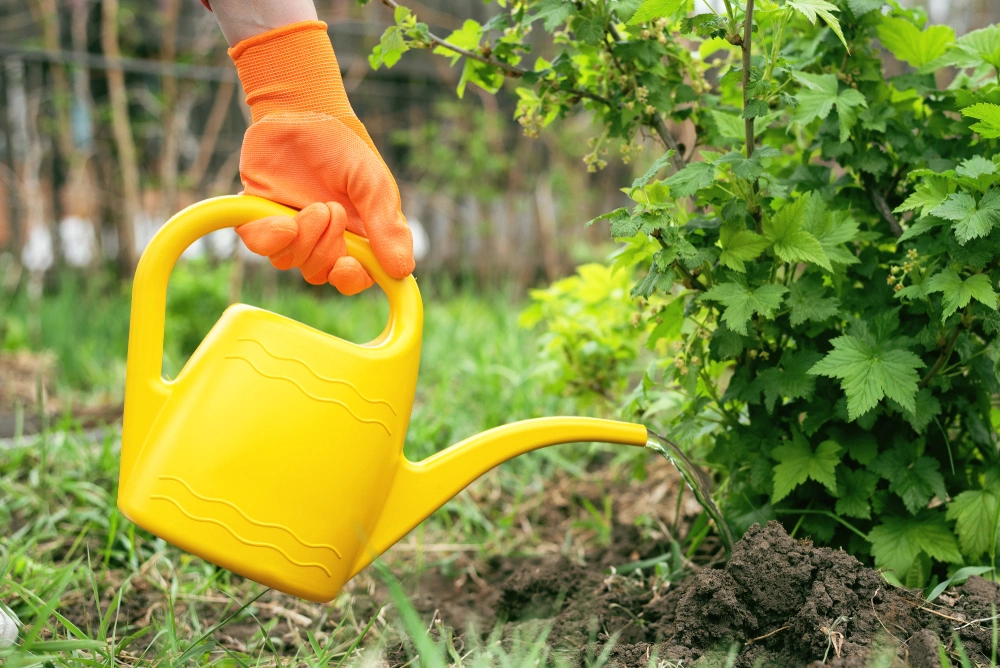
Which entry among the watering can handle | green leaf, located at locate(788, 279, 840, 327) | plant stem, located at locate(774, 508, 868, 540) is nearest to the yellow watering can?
the watering can handle

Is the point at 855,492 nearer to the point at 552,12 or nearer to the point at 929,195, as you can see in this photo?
the point at 929,195

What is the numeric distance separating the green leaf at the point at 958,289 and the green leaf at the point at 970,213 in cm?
7

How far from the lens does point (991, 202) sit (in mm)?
1168

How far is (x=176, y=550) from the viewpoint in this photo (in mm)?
1820

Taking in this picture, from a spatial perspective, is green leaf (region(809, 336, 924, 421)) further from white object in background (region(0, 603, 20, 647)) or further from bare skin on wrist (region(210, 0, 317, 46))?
white object in background (region(0, 603, 20, 647))

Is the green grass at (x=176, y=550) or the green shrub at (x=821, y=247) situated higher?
the green shrub at (x=821, y=247)

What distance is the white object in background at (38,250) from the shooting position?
15.8 ft

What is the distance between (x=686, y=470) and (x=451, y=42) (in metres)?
0.85

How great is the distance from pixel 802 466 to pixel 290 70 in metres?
1.03

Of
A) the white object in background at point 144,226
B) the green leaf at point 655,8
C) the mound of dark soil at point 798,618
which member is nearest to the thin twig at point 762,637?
the mound of dark soil at point 798,618

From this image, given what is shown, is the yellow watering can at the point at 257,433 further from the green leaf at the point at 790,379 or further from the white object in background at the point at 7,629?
the green leaf at the point at 790,379

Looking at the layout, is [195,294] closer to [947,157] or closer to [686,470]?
[686,470]

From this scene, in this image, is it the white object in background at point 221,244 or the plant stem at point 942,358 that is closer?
the plant stem at point 942,358

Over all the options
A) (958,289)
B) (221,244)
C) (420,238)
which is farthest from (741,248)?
(420,238)
